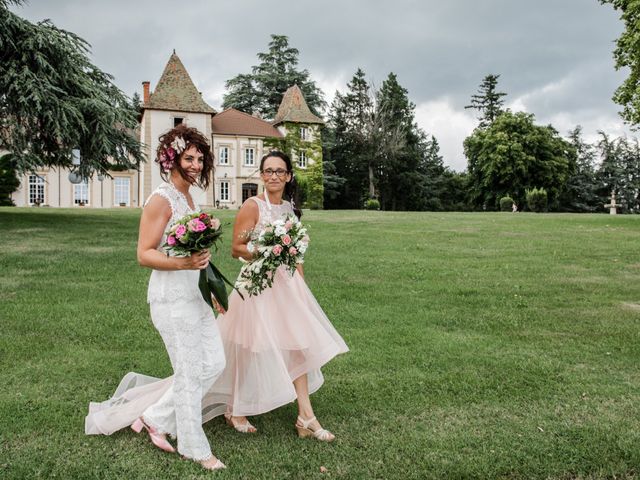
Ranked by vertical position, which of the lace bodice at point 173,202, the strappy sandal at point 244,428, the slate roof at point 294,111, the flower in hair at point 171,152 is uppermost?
the slate roof at point 294,111

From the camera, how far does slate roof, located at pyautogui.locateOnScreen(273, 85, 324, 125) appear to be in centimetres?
4666

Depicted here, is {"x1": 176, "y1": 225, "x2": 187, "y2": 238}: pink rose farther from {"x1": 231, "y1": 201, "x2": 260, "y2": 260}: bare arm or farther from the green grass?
the green grass

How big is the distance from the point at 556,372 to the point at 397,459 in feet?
8.33

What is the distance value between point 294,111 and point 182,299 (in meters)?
44.8

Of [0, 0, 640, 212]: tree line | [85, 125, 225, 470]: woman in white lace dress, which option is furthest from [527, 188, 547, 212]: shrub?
[85, 125, 225, 470]: woman in white lace dress

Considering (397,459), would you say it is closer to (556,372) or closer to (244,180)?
(556,372)

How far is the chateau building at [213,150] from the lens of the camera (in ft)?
139

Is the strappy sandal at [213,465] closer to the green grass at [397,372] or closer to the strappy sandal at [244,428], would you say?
the green grass at [397,372]

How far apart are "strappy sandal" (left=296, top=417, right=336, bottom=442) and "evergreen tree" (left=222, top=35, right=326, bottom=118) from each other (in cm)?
5080

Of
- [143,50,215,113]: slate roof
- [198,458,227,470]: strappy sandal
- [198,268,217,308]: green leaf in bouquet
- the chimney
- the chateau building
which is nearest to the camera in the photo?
[198,268,217,308]: green leaf in bouquet

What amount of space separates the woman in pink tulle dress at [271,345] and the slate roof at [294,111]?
43.3 m

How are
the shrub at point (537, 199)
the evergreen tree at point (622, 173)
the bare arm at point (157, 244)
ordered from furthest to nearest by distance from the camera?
the evergreen tree at point (622, 173), the shrub at point (537, 199), the bare arm at point (157, 244)

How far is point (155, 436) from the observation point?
3.79m

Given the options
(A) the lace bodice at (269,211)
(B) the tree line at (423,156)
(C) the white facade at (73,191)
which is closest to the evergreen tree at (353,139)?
(B) the tree line at (423,156)
